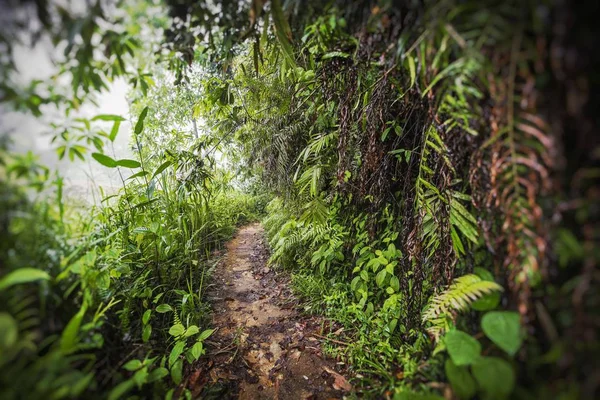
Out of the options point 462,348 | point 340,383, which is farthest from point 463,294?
point 340,383

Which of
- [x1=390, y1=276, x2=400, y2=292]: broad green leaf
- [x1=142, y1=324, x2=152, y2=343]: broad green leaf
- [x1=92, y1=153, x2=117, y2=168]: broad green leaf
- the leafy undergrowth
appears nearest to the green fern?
[x1=390, y1=276, x2=400, y2=292]: broad green leaf

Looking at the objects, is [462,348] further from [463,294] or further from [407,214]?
[407,214]

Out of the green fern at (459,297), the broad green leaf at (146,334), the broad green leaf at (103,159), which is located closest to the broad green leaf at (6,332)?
the broad green leaf at (103,159)

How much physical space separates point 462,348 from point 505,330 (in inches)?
7.8

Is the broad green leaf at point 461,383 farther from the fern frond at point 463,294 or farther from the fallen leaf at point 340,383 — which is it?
the fallen leaf at point 340,383

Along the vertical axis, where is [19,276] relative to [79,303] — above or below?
above

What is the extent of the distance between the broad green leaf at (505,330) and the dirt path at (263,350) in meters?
1.22

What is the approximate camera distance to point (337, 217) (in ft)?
9.11

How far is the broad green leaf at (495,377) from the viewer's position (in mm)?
706

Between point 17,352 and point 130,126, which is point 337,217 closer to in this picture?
point 130,126

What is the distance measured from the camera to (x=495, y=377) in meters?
0.73

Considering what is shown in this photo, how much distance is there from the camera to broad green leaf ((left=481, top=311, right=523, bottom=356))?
73cm

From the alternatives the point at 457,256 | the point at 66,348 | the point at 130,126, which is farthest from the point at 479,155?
the point at 130,126

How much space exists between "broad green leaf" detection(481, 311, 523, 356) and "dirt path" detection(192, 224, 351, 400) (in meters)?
1.22
